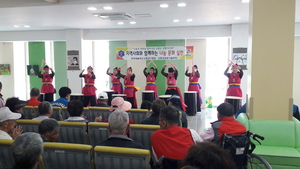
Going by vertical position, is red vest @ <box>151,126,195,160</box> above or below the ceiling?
A: below

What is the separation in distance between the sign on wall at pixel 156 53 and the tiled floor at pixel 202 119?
82.8 inches

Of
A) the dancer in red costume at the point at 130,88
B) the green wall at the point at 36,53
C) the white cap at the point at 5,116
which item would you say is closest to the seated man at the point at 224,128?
the white cap at the point at 5,116

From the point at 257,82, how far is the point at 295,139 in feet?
3.15

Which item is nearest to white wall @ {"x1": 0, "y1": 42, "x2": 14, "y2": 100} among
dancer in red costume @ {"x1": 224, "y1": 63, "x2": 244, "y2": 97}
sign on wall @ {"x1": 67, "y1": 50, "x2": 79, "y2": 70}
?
sign on wall @ {"x1": 67, "y1": 50, "x2": 79, "y2": 70}

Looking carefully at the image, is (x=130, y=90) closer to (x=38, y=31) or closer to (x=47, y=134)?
(x=38, y=31)

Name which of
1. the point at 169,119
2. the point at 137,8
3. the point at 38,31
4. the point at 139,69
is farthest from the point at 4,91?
the point at 169,119

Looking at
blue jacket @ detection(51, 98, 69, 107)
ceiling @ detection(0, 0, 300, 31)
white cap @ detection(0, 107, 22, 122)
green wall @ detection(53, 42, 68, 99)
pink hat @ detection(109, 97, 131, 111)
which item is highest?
ceiling @ detection(0, 0, 300, 31)

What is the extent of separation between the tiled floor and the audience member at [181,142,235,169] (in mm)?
4697

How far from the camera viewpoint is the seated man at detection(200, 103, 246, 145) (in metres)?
2.60

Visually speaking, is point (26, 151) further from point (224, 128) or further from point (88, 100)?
point (88, 100)

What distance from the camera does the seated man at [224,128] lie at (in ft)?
8.52

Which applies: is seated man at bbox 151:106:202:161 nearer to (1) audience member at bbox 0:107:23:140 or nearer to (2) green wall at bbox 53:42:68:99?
(1) audience member at bbox 0:107:23:140

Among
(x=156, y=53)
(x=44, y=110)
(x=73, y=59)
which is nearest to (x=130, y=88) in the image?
(x=156, y=53)

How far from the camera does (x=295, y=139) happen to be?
3.38 meters
